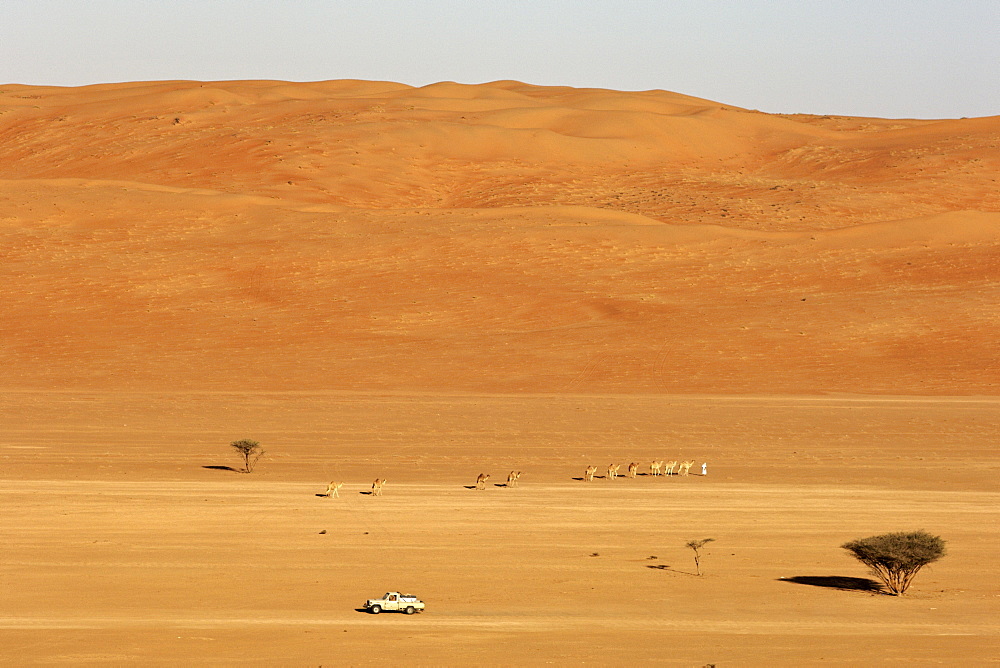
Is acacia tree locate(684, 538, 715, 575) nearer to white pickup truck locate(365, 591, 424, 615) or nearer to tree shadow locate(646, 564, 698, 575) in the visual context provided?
tree shadow locate(646, 564, 698, 575)

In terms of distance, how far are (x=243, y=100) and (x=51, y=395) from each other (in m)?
55.6

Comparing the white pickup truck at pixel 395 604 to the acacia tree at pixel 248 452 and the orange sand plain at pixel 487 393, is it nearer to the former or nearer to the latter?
the orange sand plain at pixel 487 393

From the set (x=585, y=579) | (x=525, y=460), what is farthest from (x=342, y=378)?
(x=585, y=579)

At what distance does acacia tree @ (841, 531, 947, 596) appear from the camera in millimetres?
13047

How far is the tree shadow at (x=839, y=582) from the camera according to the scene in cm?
1330

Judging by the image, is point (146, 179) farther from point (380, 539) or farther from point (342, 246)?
point (380, 539)

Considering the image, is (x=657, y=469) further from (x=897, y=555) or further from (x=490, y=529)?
(x=897, y=555)

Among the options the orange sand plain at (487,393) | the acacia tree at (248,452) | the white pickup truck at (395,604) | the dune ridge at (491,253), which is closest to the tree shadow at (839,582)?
the orange sand plain at (487,393)

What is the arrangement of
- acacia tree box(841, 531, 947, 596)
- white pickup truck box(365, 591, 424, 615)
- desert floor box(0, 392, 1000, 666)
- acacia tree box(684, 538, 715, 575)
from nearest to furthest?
desert floor box(0, 392, 1000, 666) → white pickup truck box(365, 591, 424, 615) → acacia tree box(841, 531, 947, 596) → acacia tree box(684, 538, 715, 575)

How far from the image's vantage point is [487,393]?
93.2ft

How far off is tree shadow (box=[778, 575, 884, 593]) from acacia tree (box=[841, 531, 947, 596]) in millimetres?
167

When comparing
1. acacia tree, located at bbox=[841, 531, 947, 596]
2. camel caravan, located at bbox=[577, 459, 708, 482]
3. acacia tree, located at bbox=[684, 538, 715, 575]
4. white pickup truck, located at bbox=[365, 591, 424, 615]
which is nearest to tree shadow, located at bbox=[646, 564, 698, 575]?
acacia tree, located at bbox=[684, 538, 715, 575]

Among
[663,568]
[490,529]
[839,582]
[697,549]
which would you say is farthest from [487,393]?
[839,582]

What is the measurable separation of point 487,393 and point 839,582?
15.5 m
